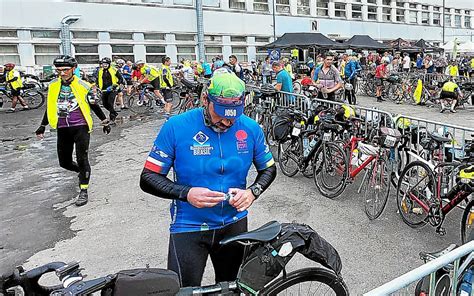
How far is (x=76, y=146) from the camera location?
5770 millimetres

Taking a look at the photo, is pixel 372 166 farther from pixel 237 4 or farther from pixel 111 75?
pixel 237 4

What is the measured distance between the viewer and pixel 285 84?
9359 mm

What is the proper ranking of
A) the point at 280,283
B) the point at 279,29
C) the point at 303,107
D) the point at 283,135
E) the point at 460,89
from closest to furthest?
the point at 280,283 < the point at 283,135 < the point at 303,107 < the point at 460,89 < the point at 279,29

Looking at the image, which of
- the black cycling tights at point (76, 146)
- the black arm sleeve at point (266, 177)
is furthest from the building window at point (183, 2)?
the black arm sleeve at point (266, 177)

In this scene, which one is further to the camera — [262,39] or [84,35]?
[262,39]

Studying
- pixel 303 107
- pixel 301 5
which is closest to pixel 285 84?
pixel 303 107

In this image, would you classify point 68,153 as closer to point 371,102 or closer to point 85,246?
point 85,246

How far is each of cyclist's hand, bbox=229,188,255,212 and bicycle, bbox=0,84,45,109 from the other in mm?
16589

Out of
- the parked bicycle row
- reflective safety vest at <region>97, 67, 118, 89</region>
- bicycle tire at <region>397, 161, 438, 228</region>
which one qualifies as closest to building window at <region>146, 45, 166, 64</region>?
reflective safety vest at <region>97, 67, 118, 89</region>

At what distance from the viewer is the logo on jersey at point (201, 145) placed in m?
2.48

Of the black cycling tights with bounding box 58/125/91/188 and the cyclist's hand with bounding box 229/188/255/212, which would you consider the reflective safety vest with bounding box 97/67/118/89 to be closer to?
the black cycling tights with bounding box 58/125/91/188

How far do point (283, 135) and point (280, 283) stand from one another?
4801mm

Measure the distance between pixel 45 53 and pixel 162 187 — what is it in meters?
24.4

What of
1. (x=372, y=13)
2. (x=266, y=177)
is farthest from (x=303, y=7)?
(x=266, y=177)
